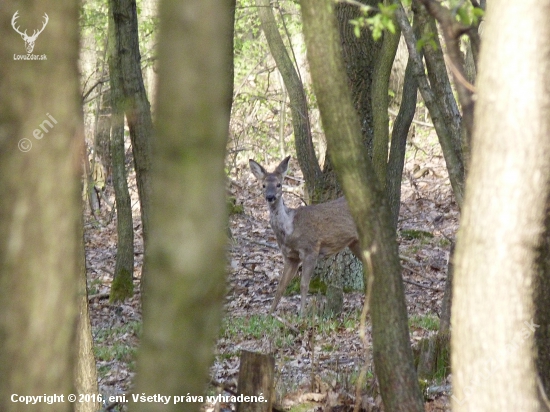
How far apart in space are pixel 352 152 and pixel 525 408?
138cm

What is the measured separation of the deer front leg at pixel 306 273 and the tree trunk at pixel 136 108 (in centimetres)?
461

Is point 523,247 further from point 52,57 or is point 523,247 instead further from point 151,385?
point 52,57

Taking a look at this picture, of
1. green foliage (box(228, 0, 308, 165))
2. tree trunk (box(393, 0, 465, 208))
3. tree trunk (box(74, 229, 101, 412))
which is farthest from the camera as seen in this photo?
green foliage (box(228, 0, 308, 165))

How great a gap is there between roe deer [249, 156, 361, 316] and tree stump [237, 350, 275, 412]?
6303 mm

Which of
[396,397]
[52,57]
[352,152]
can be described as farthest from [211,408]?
[52,57]

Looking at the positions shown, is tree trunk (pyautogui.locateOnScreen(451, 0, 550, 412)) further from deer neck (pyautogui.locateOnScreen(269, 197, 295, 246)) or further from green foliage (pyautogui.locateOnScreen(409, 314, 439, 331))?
deer neck (pyautogui.locateOnScreen(269, 197, 295, 246))

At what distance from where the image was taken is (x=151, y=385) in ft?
7.24

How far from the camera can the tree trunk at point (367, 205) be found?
3764mm

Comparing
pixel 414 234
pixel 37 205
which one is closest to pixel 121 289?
pixel 414 234

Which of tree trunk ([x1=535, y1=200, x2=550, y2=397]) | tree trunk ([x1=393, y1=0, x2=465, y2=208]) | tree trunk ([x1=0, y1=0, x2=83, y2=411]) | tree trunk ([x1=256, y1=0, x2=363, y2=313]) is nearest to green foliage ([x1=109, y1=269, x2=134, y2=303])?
tree trunk ([x1=256, y1=0, x2=363, y2=313])

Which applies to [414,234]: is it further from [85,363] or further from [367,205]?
[367,205]

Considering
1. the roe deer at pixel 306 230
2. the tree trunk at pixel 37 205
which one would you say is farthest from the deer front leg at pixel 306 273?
the tree trunk at pixel 37 205

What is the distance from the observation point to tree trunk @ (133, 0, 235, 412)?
6.81 feet

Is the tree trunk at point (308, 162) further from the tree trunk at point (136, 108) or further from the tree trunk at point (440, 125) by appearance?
the tree trunk at point (440, 125)
